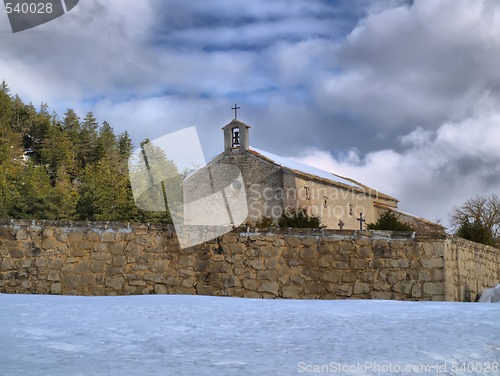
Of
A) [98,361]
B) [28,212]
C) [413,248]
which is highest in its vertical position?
[28,212]

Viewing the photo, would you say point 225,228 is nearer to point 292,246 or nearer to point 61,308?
point 292,246

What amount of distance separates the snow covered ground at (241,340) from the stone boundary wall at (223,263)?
2.37 m

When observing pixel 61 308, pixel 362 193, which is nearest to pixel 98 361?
pixel 61 308

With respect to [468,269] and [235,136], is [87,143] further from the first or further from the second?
[468,269]

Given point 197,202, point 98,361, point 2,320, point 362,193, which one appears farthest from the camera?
point 362,193

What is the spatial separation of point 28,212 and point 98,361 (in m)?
28.2

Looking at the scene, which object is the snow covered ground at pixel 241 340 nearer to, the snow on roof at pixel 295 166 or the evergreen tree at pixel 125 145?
the snow on roof at pixel 295 166

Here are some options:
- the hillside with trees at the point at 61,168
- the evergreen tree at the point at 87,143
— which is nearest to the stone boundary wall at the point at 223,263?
the hillside with trees at the point at 61,168

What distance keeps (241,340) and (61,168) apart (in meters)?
46.6

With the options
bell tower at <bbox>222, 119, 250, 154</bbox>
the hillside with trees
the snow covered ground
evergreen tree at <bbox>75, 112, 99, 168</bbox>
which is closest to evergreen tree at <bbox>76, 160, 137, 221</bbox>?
the hillside with trees

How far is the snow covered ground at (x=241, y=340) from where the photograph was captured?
396 cm

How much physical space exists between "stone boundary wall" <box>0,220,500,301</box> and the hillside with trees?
20800mm

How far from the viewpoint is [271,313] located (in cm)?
614

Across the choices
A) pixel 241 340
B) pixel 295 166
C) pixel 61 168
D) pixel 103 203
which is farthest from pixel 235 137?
pixel 241 340
